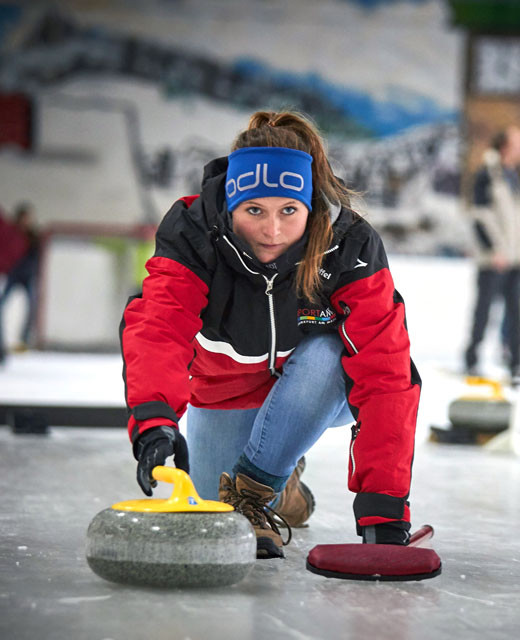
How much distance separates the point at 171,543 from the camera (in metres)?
1.17

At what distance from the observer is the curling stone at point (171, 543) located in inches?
46.3

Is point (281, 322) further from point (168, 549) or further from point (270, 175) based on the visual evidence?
point (168, 549)

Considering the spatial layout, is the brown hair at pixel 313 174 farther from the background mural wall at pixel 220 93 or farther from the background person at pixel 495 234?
the background mural wall at pixel 220 93

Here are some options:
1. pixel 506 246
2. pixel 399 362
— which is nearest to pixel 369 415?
pixel 399 362

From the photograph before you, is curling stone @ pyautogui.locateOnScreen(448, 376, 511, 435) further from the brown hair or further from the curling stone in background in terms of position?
the brown hair

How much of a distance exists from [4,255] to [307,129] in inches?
259

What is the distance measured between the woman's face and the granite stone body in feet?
1.48

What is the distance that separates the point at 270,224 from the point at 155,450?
1.33ft

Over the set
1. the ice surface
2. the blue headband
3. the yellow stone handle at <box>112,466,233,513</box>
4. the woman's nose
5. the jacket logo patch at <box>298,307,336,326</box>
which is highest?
the blue headband

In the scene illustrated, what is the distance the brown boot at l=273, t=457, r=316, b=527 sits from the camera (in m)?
1.72

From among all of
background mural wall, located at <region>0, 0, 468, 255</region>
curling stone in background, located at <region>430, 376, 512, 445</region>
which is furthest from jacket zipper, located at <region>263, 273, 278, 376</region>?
background mural wall, located at <region>0, 0, 468, 255</region>

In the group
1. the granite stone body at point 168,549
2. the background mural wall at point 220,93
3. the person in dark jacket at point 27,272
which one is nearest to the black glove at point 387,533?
the granite stone body at point 168,549

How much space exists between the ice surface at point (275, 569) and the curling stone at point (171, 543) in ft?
0.08

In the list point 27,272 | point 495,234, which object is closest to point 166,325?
point 495,234
